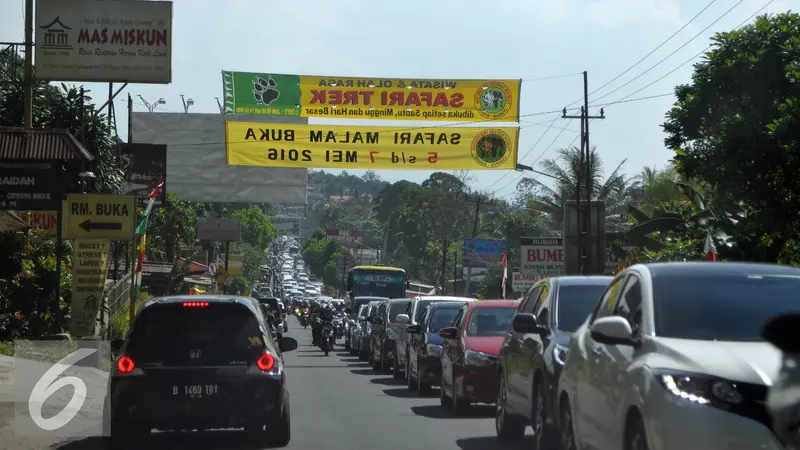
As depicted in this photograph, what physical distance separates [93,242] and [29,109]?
3.91m

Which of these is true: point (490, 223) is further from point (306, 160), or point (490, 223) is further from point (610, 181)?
point (306, 160)

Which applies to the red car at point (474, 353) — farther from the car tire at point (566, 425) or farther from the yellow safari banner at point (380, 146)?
the yellow safari banner at point (380, 146)

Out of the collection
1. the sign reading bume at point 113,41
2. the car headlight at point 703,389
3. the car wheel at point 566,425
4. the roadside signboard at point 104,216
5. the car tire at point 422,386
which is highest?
the sign reading bume at point 113,41

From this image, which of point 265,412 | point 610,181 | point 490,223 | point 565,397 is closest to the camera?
point 565,397

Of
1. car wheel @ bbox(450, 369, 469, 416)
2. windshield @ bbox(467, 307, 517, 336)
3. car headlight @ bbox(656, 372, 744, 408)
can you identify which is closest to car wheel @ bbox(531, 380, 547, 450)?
car headlight @ bbox(656, 372, 744, 408)

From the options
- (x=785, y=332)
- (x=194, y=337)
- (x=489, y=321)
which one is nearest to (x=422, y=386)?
(x=489, y=321)

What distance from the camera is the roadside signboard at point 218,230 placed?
6362 centimetres

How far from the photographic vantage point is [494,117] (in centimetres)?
3181

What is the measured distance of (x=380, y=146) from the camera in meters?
31.8

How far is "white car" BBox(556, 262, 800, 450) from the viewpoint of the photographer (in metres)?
6.09

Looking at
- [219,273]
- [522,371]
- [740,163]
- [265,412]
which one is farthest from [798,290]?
[219,273]

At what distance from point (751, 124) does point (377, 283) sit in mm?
34776

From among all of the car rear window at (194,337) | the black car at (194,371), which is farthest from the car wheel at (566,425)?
the car rear window at (194,337)

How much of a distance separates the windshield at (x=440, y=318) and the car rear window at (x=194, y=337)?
9.51 metres
